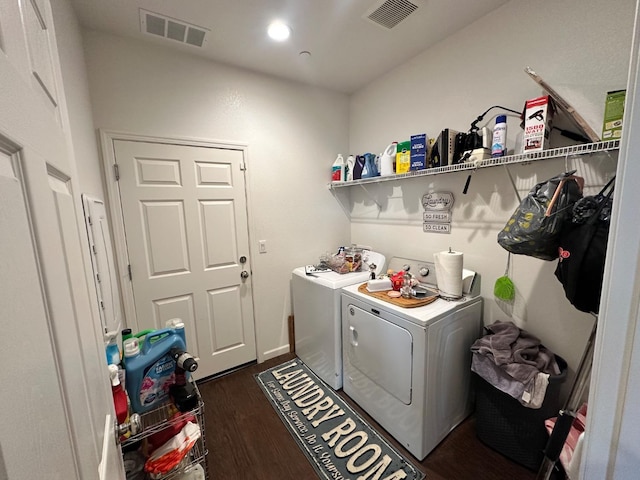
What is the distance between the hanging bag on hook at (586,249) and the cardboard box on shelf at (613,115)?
0.81 ft

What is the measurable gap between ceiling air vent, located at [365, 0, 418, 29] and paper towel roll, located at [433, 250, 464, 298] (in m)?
1.57

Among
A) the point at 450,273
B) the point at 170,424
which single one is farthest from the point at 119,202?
the point at 450,273

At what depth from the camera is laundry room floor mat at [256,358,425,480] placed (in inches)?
60.4

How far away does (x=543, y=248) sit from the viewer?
122 centimetres

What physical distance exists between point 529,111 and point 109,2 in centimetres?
246

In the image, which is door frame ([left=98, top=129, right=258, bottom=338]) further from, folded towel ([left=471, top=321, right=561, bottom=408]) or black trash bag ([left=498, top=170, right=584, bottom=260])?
folded towel ([left=471, top=321, right=561, bottom=408])

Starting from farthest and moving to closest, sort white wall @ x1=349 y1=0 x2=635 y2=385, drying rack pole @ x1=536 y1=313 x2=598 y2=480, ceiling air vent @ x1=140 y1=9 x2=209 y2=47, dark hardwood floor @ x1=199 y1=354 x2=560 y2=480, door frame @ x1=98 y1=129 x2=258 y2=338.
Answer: door frame @ x1=98 y1=129 x2=258 y2=338, ceiling air vent @ x1=140 y1=9 x2=209 y2=47, dark hardwood floor @ x1=199 y1=354 x2=560 y2=480, white wall @ x1=349 y1=0 x2=635 y2=385, drying rack pole @ x1=536 y1=313 x2=598 y2=480

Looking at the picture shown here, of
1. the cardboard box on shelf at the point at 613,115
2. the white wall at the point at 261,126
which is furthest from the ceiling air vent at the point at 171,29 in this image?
the cardboard box on shelf at the point at 613,115

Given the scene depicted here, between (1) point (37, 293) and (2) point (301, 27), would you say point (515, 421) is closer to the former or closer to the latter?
(1) point (37, 293)

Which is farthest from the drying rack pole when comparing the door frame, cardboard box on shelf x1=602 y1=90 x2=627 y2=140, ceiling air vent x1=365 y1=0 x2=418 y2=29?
the door frame

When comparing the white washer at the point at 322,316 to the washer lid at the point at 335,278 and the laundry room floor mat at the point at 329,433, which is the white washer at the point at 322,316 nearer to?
the washer lid at the point at 335,278

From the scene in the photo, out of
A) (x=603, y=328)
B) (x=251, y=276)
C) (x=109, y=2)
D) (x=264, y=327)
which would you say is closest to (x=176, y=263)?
(x=251, y=276)

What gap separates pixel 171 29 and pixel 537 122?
234 centimetres

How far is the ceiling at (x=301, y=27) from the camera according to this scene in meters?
1.60
